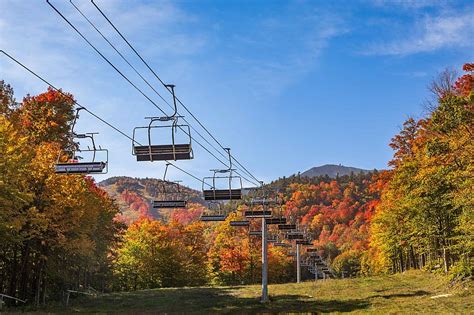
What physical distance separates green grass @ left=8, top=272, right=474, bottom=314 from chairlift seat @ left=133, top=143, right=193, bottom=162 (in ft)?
64.7

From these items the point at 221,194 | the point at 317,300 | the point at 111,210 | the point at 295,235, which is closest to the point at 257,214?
the point at 317,300

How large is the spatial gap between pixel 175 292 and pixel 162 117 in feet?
129

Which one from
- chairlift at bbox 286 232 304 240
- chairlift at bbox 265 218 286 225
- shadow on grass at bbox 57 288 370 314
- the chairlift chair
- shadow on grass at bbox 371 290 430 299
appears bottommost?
shadow on grass at bbox 57 288 370 314

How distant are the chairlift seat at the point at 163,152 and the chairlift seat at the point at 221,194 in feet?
42.6

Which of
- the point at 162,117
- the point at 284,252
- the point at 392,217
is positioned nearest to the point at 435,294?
the point at 392,217

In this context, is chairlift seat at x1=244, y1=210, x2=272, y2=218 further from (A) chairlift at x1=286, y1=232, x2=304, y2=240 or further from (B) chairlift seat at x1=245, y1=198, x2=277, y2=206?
(A) chairlift at x1=286, y1=232, x2=304, y2=240

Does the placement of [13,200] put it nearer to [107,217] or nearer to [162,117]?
[162,117]

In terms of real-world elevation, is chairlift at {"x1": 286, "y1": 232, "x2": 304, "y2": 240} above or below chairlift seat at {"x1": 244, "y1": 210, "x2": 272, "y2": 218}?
below

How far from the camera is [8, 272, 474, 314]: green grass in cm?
3434

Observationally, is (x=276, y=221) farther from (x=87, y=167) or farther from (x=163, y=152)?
(x=163, y=152)

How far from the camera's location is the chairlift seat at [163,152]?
18281 mm

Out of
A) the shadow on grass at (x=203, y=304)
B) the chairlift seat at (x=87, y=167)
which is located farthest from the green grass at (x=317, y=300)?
the chairlift seat at (x=87, y=167)

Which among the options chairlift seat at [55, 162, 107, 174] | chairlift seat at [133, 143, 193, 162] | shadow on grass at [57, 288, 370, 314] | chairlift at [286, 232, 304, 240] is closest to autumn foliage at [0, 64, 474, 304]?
chairlift seat at [55, 162, 107, 174]

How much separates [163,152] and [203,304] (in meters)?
27.1
